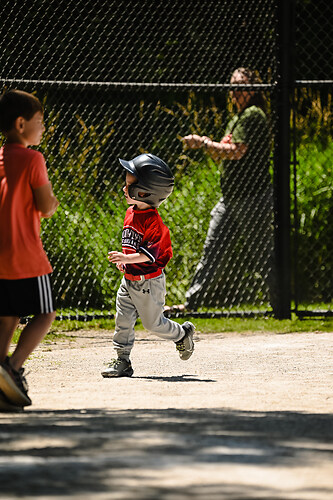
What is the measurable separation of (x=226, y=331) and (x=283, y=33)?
2.58 meters

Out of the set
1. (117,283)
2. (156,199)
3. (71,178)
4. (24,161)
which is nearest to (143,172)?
(156,199)

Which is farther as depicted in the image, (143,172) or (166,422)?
(143,172)

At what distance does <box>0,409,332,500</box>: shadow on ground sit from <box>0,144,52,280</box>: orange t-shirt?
0.68 m

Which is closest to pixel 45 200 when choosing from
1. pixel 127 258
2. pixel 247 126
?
pixel 127 258

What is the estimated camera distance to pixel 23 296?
4645 millimetres

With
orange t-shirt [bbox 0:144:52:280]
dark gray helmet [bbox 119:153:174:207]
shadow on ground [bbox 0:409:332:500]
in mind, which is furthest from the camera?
dark gray helmet [bbox 119:153:174:207]

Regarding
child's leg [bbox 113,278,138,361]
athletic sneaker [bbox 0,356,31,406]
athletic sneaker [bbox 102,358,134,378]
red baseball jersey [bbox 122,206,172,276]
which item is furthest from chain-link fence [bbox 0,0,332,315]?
athletic sneaker [bbox 0,356,31,406]

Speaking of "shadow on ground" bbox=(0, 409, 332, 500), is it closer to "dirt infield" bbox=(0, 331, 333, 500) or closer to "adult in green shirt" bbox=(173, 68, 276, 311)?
"dirt infield" bbox=(0, 331, 333, 500)

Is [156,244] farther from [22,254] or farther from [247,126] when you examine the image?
[247,126]

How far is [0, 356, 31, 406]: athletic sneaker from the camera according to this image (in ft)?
14.4

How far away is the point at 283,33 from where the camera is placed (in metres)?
8.51

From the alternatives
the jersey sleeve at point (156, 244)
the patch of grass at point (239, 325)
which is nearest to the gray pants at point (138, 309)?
the jersey sleeve at point (156, 244)

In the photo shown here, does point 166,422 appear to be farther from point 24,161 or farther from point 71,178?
point 71,178

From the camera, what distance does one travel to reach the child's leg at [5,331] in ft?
15.2
